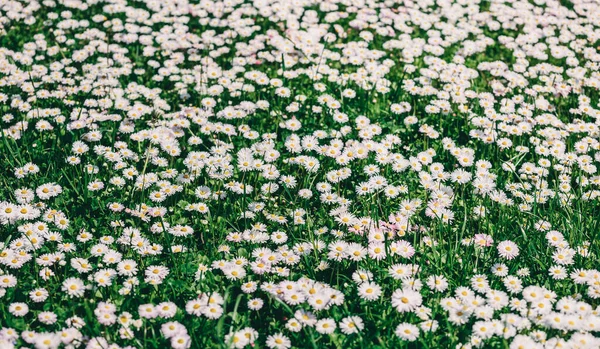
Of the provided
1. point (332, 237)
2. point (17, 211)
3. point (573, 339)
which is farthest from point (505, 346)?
point (17, 211)

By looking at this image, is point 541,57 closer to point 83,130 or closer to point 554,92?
point 554,92

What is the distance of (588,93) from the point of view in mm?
5352

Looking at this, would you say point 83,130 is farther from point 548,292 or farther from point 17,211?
point 548,292

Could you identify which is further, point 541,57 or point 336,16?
point 336,16

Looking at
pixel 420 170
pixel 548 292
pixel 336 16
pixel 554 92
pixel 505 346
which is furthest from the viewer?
pixel 336 16

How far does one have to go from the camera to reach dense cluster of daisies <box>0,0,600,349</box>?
3244 millimetres

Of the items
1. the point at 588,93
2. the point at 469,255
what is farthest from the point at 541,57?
the point at 469,255

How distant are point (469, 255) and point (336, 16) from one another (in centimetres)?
341

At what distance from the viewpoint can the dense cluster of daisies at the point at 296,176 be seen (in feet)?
10.6

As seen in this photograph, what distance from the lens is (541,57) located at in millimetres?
5746

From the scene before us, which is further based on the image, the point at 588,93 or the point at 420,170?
the point at 588,93

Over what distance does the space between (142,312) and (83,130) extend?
73.1 inches

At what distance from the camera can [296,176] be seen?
170 inches

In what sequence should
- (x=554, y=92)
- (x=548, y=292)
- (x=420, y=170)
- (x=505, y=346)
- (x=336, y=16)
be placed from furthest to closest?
Result: (x=336, y=16), (x=554, y=92), (x=420, y=170), (x=548, y=292), (x=505, y=346)
